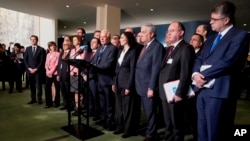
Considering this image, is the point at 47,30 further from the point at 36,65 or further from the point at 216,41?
the point at 216,41

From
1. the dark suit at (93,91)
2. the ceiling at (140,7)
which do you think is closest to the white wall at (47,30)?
the ceiling at (140,7)

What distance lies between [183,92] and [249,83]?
473cm

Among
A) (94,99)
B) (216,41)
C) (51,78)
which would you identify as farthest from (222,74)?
(51,78)

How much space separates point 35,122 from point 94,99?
98 centimetres

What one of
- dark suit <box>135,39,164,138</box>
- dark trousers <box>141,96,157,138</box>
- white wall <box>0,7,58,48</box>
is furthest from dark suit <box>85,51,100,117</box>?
white wall <box>0,7,58,48</box>

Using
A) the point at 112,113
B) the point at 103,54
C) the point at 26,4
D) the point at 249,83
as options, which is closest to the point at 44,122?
the point at 112,113

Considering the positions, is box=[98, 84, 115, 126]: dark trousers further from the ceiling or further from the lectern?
the ceiling

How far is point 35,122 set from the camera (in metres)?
3.61

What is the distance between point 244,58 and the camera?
5.99ft

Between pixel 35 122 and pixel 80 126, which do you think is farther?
pixel 35 122

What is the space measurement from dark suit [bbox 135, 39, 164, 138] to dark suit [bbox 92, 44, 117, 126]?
0.56m

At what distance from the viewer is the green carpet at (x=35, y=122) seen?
117 inches

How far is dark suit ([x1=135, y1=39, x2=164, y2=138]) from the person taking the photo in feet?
8.84

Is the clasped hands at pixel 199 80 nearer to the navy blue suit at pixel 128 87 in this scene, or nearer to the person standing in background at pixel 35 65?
the navy blue suit at pixel 128 87
